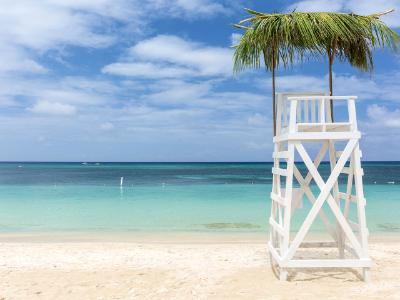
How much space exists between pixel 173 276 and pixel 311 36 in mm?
4950

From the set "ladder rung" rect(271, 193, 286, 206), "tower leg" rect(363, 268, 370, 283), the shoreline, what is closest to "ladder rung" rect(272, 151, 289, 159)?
"ladder rung" rect(271, 193, 286, 206)

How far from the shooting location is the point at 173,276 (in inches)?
292

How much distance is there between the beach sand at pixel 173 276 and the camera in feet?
20.8

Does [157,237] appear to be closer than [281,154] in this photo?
No

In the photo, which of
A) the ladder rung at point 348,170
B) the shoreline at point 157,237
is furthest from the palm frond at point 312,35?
the shoreline at point 157,237

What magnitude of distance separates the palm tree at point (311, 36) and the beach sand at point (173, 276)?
3.21 m

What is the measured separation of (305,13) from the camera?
298 inches

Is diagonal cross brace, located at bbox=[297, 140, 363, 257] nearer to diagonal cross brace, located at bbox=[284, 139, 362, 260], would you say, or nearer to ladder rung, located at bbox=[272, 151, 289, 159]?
diagonal cross brace, located at bbox=[284, 139, 362, 260]

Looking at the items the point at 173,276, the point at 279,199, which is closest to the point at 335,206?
the point at 279,199

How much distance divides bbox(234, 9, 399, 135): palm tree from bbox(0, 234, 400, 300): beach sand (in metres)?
3.21

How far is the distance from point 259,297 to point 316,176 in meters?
2.05

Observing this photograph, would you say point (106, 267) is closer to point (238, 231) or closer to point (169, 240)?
point (169, 240)

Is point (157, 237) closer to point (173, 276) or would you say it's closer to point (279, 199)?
point (173, 276)

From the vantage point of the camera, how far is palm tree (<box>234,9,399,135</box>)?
750cm
